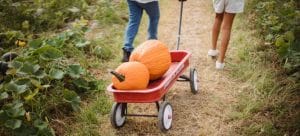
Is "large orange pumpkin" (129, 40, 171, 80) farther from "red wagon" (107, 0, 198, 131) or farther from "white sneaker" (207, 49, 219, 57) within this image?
"white sneaker" (207, 49, 219, 57)

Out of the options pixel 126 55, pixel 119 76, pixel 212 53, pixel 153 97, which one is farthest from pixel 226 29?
pixel 119 76

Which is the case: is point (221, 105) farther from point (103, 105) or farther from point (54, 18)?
point (54, 18)

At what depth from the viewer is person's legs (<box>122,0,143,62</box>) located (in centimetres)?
577

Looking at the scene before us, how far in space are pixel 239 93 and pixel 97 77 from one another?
1749mm

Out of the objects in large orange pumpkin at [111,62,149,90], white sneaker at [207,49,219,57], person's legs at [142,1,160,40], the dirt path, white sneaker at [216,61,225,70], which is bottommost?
the dirt path

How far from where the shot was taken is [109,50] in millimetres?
6453

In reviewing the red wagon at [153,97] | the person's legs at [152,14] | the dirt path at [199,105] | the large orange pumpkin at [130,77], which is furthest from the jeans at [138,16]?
the large orange pumpkin at [130,77]

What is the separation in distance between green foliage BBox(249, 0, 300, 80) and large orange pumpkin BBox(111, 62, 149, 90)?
166 cm

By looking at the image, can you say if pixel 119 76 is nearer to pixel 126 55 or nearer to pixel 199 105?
pixel 199 105

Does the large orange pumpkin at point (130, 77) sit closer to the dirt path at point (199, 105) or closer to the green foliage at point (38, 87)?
the dirt path at point (199, 105)

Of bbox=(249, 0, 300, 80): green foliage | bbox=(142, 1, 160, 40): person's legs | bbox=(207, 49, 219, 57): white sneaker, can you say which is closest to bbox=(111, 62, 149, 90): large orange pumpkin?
bbox=(142, 1, 160, 40): person's legs

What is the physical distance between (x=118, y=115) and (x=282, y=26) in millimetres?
2839

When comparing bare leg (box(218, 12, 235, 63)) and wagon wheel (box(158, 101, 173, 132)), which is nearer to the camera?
wagon wheel (box(158, 101, 173, 132))

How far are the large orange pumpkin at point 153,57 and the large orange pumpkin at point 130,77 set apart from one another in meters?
0.19
